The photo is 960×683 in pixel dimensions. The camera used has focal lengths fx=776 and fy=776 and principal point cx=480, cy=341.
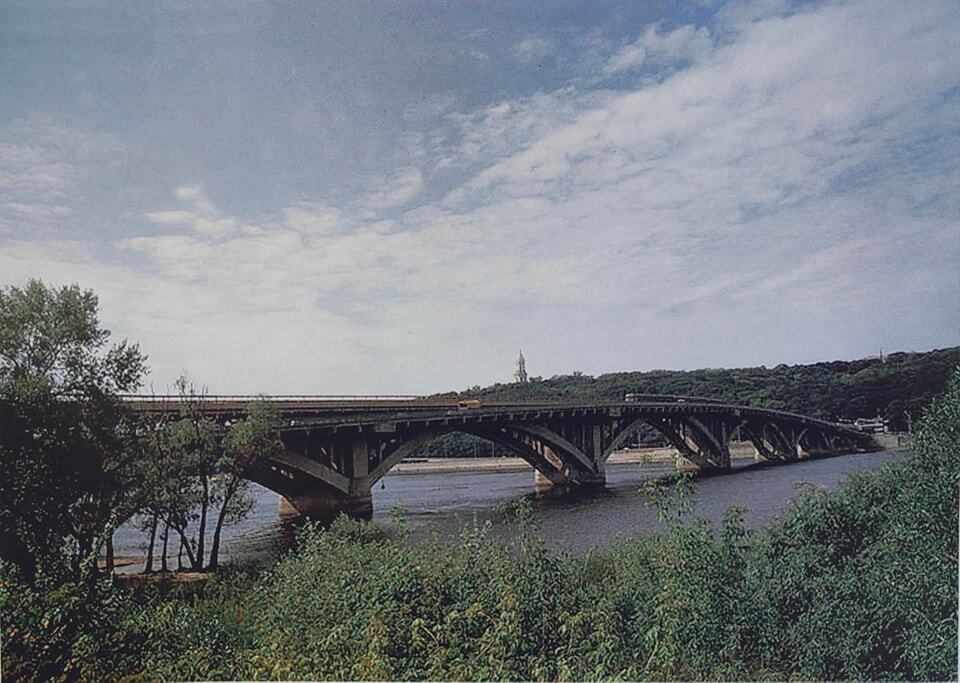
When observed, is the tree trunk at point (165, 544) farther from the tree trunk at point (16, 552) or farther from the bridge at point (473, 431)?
the tree trunk at point (16, 552)

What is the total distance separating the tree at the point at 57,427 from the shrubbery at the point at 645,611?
0.56m

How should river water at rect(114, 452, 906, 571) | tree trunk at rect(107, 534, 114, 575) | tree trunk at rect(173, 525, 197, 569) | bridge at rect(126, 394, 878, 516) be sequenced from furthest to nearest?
tree trunk at rect(173, 525, 197, 569)
bridge at rect(126, 394, 878, 516)
tree trunk at rect(107, 534, 114, 575)
river water at rect(114, 452, 906, 571)

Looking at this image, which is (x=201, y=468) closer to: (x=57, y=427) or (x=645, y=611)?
(x=57, y=427)

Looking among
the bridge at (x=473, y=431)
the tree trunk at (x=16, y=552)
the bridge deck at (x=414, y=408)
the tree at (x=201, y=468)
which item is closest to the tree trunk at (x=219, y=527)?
the tree at (x=201, y=468)

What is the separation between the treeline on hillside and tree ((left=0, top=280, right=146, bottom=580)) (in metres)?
2.11

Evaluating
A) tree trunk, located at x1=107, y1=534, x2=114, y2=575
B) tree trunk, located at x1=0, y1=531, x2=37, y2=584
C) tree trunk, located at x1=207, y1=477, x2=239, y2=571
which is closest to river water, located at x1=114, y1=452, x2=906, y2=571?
tree trunk, located at x1=207, y1=477, x2=239, y2=571

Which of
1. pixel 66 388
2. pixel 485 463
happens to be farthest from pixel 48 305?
pixel 485 463

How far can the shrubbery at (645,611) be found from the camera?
135 inches

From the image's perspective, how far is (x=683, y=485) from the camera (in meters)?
3.98

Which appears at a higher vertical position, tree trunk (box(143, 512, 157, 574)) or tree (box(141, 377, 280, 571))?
tree (box(141, 377, 280, 571))

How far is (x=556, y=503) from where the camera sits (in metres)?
5.73

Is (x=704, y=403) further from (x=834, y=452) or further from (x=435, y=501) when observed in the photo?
(x=435, y=501)

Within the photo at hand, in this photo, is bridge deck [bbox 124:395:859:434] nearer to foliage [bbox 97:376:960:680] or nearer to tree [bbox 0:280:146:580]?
tree [bbox 0:280:146:580]

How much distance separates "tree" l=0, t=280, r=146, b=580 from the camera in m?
4.48
